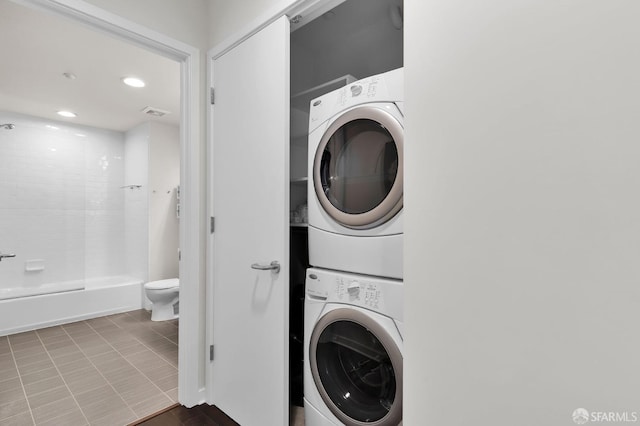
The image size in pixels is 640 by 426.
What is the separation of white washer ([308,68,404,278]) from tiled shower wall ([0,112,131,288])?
421 cm

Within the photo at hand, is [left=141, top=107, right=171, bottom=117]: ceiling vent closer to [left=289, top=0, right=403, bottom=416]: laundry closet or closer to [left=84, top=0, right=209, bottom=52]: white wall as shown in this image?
[left=84, top=0, right=209, bottom=52]: white wall

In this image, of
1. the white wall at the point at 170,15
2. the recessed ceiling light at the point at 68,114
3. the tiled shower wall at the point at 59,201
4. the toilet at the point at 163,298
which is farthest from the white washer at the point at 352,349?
the tiled shower wall at the point at 59,201

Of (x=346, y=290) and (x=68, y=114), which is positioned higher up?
(x=68, y=114)

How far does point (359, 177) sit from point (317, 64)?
4.74 feet

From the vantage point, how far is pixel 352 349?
1.31 meters

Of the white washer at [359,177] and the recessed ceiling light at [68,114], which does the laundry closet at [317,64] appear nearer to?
the white washer at [359,177]

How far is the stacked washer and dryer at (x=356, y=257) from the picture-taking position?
1.15 metres

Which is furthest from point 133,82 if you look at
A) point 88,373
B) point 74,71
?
point 88,373

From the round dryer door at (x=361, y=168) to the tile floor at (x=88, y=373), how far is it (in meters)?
1.70

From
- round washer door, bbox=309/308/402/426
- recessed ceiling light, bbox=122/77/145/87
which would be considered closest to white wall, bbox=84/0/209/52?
recessed ceiling light, bbox=122/77/145/87

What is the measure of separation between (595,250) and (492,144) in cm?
23

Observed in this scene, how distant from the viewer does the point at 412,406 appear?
67 cm

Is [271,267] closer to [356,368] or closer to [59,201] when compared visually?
[356,368]

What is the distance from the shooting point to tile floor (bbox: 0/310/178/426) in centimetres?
182
